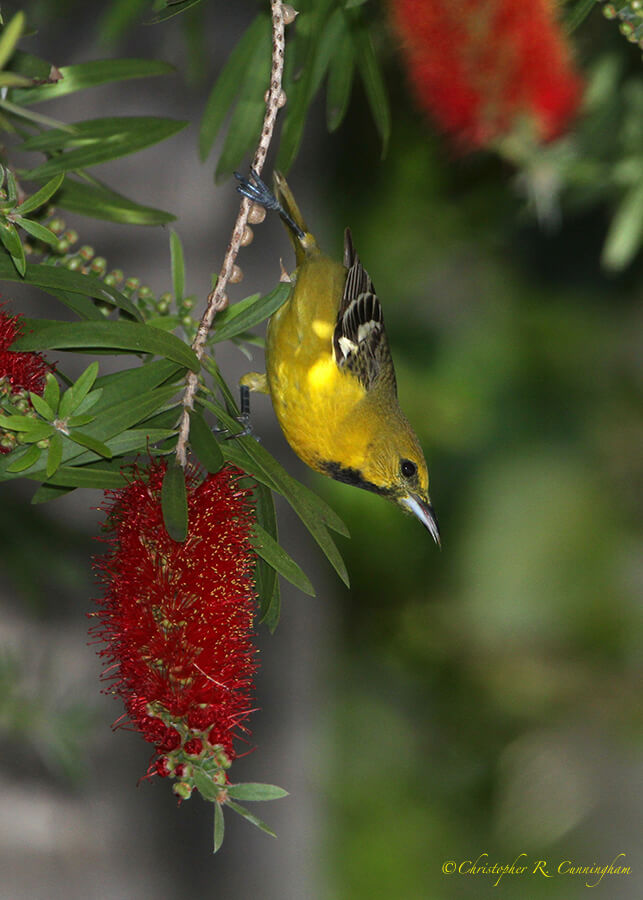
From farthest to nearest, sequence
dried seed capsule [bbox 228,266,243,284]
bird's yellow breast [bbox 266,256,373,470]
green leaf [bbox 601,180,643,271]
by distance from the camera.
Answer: green leaf [bbox 601,180,643,271] < bird's yellow breast [bbox 266,256,373,470] < dried seed capsule [bbox 228,266,243,284]

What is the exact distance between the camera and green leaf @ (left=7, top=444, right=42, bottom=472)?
783mm

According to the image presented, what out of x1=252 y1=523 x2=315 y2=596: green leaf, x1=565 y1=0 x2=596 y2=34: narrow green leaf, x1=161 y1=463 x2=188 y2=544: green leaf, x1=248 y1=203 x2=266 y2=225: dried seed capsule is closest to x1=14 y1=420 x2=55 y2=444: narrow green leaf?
x1=161 y1=463 x2=188 y2=544: green leaf

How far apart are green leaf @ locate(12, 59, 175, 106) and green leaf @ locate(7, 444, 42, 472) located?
22.9 inches

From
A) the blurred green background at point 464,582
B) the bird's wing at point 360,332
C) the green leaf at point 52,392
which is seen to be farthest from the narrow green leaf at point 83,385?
the blurred green background at point 464,582

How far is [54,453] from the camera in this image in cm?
79

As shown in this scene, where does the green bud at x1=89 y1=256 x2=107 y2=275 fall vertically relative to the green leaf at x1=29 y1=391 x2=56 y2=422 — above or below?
above

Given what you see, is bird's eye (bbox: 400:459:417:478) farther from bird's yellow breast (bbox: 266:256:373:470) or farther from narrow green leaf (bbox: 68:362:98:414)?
narrow green leaf (bbox: 68:362:98:414)

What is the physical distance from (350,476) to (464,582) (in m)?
1.54

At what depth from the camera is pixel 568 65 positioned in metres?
1.04

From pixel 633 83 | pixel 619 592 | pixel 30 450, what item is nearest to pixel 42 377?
pixel 30 450

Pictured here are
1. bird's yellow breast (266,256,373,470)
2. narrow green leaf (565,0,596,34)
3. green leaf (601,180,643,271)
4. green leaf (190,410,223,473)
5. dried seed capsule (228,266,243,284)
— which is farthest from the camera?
green leaf (601,180,643,271)

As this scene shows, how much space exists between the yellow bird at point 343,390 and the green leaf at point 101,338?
51cm

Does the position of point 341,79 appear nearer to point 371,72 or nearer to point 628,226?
point 371,72

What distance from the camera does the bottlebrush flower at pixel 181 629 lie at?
2.64 feet
